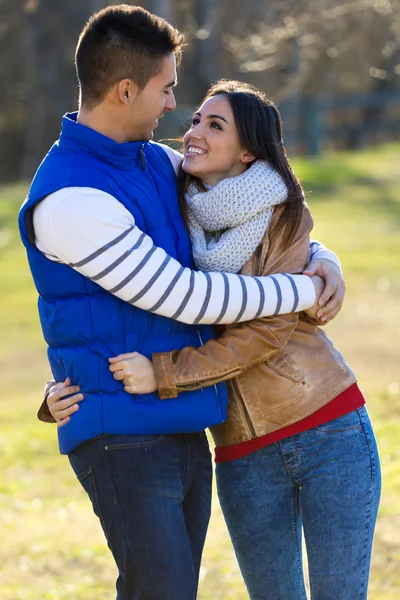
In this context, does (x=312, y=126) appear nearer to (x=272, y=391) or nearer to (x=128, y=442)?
(x=272, y=391)

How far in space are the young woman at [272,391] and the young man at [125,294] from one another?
0.35 ft

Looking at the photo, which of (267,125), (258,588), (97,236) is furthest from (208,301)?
(258,588)

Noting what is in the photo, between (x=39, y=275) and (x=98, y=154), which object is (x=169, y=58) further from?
(x=39, y=275)

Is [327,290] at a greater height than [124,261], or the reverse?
[124,261]

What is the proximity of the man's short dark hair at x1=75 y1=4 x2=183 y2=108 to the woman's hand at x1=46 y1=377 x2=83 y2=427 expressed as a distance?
76 centimetres

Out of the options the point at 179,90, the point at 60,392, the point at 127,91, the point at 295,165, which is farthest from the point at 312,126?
the point at 60,392

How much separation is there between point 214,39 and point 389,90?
13.4 meters

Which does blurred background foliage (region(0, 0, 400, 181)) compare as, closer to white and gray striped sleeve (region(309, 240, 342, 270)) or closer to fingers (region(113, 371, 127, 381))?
white and gray striped sleeve (region(309, 240, 342, 270))

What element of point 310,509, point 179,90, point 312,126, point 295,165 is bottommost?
point 310,509

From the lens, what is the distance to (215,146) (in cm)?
291

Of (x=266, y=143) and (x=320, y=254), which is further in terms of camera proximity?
(x=320, y=254)

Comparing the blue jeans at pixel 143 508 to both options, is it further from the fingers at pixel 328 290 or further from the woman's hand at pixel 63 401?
the fingers at pixel 328 290

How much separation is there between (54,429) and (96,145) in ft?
20.5

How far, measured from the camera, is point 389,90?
28.7 metres
